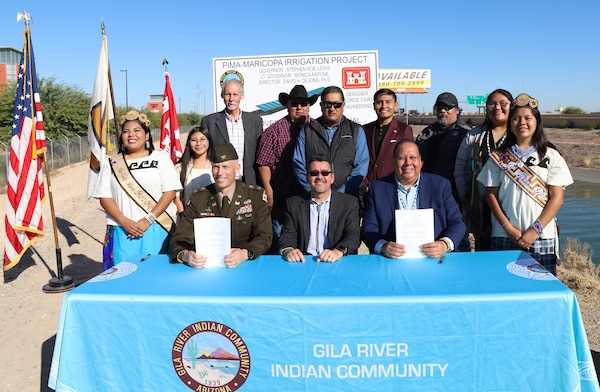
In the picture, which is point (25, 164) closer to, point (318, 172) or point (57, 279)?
point (57, 279)

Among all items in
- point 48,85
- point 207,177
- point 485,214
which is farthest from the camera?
point 48,85

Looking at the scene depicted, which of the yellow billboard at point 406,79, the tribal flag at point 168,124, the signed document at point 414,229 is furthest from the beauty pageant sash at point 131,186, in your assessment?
the yellow billboard at point 406,79

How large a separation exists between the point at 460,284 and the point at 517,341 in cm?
39

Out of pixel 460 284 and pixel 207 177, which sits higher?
pixel 207 177

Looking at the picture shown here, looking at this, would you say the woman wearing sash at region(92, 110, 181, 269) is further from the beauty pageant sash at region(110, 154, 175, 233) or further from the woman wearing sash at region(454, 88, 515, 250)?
the woman wearing sash at region(454, 88, 515, 250)

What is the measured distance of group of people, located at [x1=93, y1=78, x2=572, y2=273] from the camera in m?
3.67

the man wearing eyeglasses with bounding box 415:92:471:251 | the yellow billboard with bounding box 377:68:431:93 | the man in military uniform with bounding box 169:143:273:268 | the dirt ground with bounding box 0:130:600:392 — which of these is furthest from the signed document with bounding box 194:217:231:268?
the yellow billboard with bounding box 377:68:431:93

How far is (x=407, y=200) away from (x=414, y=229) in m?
0.49

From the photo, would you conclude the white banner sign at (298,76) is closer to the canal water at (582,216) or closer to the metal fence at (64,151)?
the canal water at (582,216)

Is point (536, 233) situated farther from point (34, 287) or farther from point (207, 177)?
point (34, 287)

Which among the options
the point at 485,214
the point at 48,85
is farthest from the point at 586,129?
the point at 485,214

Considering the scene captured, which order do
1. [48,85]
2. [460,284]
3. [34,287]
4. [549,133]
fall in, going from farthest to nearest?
[549,133], [48,85], [34,287], [460,284]

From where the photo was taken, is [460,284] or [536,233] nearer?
[460,284]

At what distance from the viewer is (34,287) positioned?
6781 millimetres
